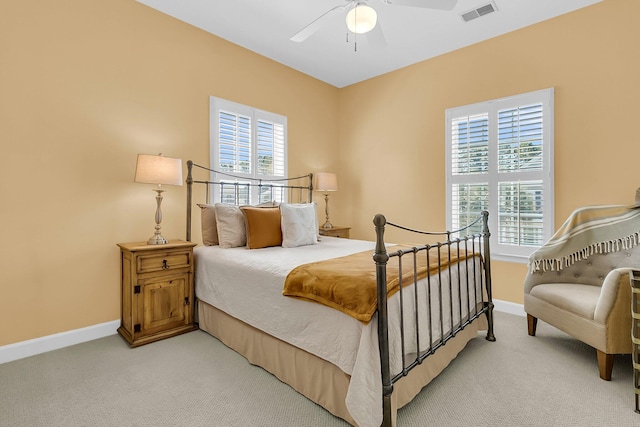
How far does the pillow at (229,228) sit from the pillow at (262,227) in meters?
0.10

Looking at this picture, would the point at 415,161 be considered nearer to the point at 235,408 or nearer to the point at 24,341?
the point at 235,408

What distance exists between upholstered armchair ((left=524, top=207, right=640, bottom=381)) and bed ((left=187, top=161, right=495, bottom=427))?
0.43m

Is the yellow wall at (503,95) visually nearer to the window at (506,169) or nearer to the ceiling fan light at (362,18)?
the window at (506,169)

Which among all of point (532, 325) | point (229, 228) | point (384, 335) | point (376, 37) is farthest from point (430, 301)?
point (376, 37)

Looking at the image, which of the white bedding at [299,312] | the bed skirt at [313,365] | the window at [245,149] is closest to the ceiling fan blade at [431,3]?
the white bedding at [299,312]

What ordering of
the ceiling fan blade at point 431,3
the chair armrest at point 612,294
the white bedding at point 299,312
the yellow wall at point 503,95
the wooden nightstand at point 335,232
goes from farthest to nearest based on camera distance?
1. the wooden nightstand at point 335,232
2. the yellow wall at point 503,95
3. the ceiling fan blade at point 431,3
4. the chair armrest at point 612,294
5. the white bedding at point 299,312

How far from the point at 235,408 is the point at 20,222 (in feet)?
7.10

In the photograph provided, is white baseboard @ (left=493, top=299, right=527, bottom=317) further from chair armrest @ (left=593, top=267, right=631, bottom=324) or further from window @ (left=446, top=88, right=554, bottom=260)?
chair armrest @ (left=593, top=267, right=631, bottom=324)

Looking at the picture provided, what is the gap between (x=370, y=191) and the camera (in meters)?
4.59

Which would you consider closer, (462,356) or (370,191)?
(462,356)

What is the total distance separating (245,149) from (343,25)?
1.73 metres

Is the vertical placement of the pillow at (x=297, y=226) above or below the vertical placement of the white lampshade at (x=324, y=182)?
below

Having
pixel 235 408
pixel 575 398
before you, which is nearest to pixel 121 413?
pixel 235 408

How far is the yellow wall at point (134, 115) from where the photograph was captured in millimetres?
2395
